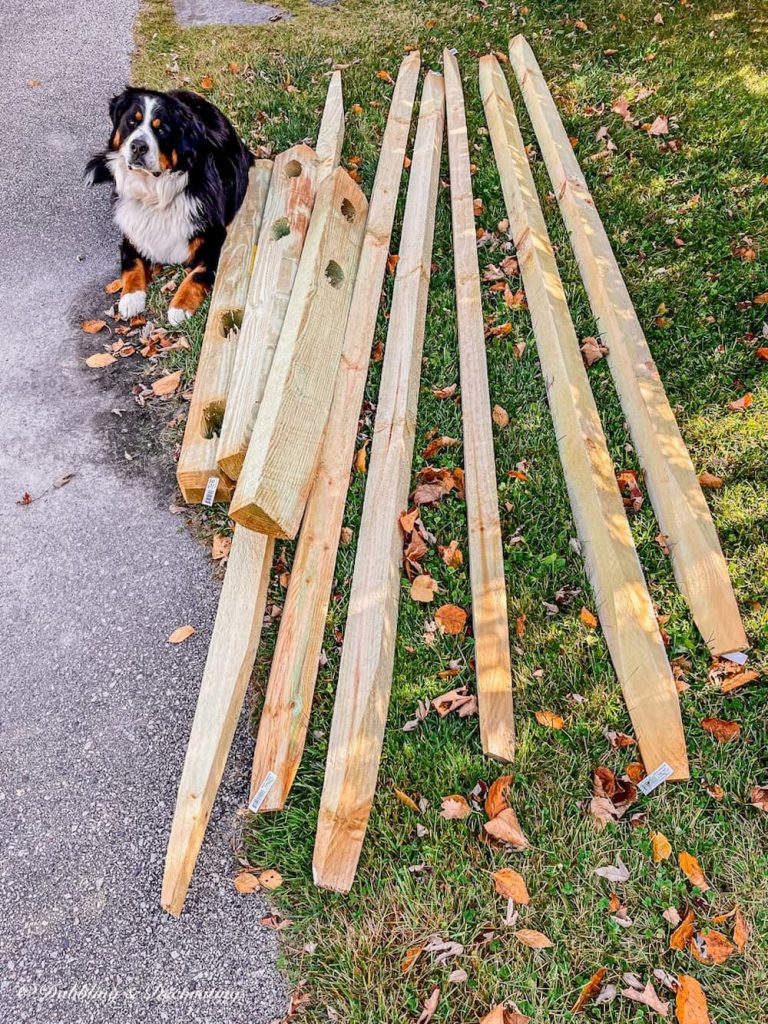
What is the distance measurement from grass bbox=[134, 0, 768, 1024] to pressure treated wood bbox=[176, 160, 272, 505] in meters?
0.37

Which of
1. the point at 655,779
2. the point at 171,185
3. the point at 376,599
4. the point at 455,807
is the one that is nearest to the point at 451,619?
the point at 376,599

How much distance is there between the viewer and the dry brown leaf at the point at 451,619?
10.5ft

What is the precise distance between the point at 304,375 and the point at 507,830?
6.68ft

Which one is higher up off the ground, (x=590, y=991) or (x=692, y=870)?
(x=692, y=870)

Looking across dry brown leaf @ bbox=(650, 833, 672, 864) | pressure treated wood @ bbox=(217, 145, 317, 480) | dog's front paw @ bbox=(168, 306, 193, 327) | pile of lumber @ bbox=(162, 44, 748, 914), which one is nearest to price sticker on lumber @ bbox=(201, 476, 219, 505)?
pile of lumber @ bbox=(162, 44, 748, 914)

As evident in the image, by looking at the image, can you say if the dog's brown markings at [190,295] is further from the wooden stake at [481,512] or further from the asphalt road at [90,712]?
the wooden stake at [481,512]

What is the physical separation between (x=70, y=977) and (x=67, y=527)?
1.97 meters

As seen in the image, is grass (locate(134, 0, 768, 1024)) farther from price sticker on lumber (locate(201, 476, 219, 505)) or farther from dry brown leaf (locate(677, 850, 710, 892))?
price sticker on lumber (locate(201, 476, 219, 505))

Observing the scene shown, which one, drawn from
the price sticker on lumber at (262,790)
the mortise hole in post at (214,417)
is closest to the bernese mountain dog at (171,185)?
the mortise hole in post at (214,417)

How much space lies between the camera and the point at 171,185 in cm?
450

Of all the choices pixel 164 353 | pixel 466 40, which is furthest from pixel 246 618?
pixel 466 40

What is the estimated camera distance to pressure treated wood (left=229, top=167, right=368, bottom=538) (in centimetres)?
293

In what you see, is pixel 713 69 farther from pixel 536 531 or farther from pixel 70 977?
pixel 70 977

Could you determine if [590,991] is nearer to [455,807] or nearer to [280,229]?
[455,807]
